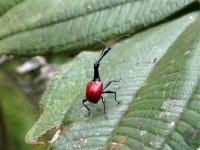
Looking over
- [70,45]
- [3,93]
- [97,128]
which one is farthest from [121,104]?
[3,93]

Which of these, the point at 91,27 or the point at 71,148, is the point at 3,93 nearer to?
the point at 91,27

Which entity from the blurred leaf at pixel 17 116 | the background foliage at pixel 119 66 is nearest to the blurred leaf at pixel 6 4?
the background foliage at pixel 119 66

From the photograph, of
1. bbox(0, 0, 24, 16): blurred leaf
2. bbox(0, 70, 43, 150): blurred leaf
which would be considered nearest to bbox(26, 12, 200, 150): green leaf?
bbox(0, 0, 24, 16): blurred leaf

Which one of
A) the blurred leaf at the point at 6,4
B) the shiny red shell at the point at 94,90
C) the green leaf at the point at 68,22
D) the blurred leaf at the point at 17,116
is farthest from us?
the blurred leaf at the point at 17,116

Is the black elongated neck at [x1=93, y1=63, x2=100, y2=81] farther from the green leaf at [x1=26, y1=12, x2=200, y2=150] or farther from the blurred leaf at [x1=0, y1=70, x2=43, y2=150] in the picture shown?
the blurred leaf at [x1=0, y1=70, x2=43, y2=150]

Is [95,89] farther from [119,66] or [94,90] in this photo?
[119,66]

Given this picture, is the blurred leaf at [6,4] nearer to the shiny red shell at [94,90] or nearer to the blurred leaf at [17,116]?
the shiny red shell at [94,90]
